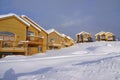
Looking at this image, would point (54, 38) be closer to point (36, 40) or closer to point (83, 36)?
point (36, 40)

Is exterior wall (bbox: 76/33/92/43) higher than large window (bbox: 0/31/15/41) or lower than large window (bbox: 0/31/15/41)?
higher

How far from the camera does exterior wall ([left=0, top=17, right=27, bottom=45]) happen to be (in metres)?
30.4

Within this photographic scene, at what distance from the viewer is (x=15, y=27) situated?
31641 millimetres

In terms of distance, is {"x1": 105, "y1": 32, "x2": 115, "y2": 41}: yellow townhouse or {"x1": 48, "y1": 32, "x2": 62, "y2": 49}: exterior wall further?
{"x1": 105, "y1": 32, "x2": 115, "y2": 41}: yellow townhouse

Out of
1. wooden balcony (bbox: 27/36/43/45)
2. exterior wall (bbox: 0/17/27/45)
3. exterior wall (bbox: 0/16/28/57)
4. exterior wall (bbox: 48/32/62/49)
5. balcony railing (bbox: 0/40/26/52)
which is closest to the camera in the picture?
balcony railing (bbox: 0/40/26/52)

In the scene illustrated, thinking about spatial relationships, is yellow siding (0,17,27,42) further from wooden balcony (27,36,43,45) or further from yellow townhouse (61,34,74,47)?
yellow townhouse (61,34,74,47)

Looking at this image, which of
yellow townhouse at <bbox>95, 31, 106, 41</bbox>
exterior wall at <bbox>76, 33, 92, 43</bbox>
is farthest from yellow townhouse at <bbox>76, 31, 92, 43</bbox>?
yellow townhouse at <bbox>95, 31, 106, 41</bbox>

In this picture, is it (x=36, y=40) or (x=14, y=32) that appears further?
(x=36, y=40)

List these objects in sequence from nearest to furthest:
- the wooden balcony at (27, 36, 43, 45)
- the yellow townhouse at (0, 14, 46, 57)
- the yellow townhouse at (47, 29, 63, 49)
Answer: the yellow townhouse at (0, 14, 46, 57) < the wooden balcony at (27, 36, 43, 45) < the yellow townhouse at (47, 29, 63, 49)

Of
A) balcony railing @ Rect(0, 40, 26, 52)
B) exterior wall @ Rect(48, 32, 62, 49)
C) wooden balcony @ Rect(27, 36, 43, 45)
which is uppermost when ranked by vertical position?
exterior wall @ Rect(48, 32, 62, 49)

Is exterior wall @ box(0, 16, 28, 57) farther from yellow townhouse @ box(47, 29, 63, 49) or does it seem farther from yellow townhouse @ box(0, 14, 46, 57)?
yellow townhouse @ box(47, 29, 63, 49)

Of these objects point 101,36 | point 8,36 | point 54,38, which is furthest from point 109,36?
point 8,36

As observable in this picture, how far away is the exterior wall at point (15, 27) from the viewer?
99.7 ft

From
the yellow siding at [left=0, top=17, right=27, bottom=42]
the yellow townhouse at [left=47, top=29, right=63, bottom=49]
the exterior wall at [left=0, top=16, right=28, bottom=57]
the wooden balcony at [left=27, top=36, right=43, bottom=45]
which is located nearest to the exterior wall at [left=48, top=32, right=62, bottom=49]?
the yellow townhouse at [left=47, top=29, right=63, bottom=49]
